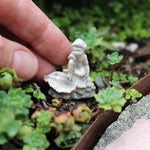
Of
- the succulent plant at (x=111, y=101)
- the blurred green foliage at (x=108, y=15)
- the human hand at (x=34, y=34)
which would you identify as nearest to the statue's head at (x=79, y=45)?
the human hand at (x=34, y=34)

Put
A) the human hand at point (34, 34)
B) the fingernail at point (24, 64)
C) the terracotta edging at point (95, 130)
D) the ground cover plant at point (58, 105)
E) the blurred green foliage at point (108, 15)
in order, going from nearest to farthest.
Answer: the ground cover plant at point (58, 105), the terracotta edging at point (95, 130), the fingernail at point (24, 64), the human hand at point (34, 34), the blurred green foliage at point (108, 15)

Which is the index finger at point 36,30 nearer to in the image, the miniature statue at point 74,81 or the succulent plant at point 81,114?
the miniature statue at point 74,81

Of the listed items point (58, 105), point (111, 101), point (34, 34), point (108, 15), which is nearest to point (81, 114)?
point (111, 101)

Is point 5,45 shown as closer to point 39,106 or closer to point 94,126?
point 39,106

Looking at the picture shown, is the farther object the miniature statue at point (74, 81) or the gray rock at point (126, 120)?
the miniature statue at point (74, 81)

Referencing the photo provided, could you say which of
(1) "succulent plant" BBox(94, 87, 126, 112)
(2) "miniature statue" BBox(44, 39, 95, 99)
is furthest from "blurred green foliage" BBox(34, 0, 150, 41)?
(1) "succulent plant" BBox(94, 87, 126, 112)

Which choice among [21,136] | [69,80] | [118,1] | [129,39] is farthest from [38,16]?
[118,1]

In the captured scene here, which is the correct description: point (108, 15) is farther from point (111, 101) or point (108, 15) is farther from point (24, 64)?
point (111, 101)
